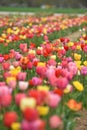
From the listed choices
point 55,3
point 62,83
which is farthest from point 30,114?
point 55,3

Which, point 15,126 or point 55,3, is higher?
point 15,126

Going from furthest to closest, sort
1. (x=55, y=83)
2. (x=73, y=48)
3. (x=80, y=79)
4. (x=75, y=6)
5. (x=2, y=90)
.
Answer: (x=75, y=6) < (x=73, y=48) < (x=80, y=79) < (x=55, y=83) < (x=2, y=90)

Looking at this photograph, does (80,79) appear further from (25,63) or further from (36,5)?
(36,5)

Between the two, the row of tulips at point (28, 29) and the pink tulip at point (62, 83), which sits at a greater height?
the pink tulip at point (62, 83)

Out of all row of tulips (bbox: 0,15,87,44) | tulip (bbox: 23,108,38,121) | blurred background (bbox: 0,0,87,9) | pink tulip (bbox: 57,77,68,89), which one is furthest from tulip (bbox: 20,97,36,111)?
blurred background (bbox: 0,0,87,9)

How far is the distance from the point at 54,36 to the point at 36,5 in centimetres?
6347

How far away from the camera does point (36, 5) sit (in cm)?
7500

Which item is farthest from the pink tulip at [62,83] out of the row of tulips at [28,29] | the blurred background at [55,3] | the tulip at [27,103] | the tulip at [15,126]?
the blurred background at [55,3]

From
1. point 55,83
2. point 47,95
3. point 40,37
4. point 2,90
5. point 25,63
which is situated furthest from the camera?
point 40,37

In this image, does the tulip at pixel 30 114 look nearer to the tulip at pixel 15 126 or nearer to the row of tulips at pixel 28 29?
the tulip at pixel 15 126

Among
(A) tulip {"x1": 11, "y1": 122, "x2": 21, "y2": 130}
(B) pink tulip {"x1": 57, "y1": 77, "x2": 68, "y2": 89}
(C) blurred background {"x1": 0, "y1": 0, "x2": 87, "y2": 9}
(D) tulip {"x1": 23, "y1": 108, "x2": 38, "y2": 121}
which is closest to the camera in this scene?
(D) tulip {"x1": 23, "y1": 108, "x2": 38, "y2": 121}

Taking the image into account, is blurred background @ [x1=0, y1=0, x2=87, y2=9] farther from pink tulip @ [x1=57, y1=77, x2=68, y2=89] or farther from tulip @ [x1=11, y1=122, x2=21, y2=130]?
tulip @ [x1=11, y1=122, x2=21, y2=130]

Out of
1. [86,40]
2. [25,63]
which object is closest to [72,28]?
[86,40]

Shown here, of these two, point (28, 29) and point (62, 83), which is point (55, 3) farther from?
point (62, 83)
